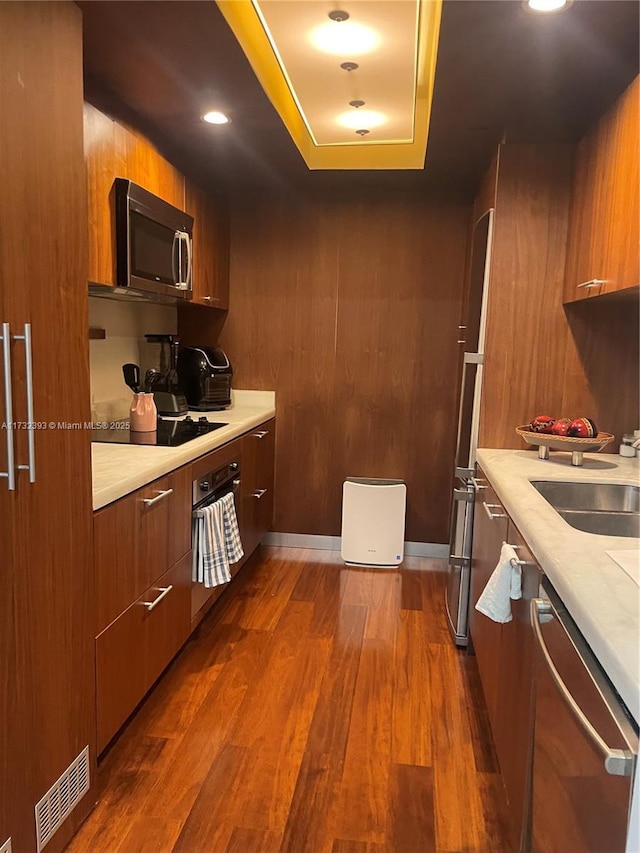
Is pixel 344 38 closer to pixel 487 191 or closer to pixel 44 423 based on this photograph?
pixel 487 191

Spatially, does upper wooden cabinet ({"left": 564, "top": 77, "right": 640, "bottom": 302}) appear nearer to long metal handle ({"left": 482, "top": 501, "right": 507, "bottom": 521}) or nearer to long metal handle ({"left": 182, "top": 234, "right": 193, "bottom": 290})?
long metal handle ({"left": 482, "top": 501, "right": 507, "bottom": 521})

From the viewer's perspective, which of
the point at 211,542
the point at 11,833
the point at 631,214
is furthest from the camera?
the point at 211,542

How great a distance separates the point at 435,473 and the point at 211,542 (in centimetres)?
167

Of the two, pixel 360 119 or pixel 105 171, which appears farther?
pixel 360 119

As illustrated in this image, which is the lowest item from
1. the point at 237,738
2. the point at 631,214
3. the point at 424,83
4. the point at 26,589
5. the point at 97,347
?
the point at 237,738

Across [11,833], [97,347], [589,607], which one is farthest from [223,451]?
[589,607]

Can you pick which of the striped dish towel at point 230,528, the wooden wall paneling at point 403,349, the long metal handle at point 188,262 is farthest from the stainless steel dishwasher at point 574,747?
the wooden wall paneling at point 403,349

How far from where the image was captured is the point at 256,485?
3.49m

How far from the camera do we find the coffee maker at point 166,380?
321cm

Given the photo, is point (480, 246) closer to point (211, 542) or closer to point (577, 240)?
point (577, 240)

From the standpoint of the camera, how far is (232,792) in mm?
1854

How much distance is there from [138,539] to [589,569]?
4.33ft

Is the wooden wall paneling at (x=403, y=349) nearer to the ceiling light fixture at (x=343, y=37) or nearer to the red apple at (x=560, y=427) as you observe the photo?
the red apple at (x=560, y=427)

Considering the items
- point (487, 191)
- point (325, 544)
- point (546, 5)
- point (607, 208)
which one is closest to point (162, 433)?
point (325, 544)
